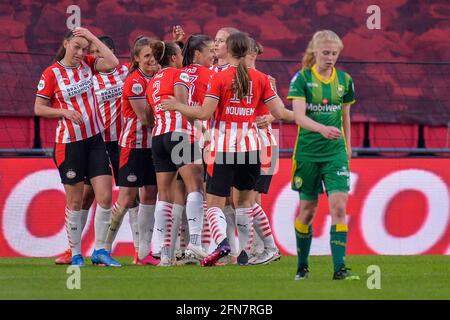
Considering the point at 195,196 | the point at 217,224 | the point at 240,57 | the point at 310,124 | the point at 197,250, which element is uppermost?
the point at 240,57

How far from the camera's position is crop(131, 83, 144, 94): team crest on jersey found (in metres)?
10.5

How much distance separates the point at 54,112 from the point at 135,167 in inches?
39.2

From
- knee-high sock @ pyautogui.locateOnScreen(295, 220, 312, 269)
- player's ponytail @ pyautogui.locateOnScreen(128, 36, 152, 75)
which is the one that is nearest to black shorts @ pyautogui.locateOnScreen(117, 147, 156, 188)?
player's ponytail @ pyautogui.locateOnScreen(128, 36, 152, 75)

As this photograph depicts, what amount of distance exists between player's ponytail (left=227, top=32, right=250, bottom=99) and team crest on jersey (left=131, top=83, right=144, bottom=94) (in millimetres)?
1164

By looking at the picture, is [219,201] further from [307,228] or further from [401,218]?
[401,218]

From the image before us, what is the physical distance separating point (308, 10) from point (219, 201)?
681 cm

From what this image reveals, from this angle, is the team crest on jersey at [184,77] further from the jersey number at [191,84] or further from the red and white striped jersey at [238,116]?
the red and white striped jersey at [238,116]

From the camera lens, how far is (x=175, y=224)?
1037cm

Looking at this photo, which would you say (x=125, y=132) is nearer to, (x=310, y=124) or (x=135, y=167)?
(x=135, y=167)

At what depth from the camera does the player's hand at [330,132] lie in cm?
827

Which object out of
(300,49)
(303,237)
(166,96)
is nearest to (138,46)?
A: (166,96)

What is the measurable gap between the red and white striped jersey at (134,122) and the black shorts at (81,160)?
49 cm

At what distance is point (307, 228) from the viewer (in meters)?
8.71
